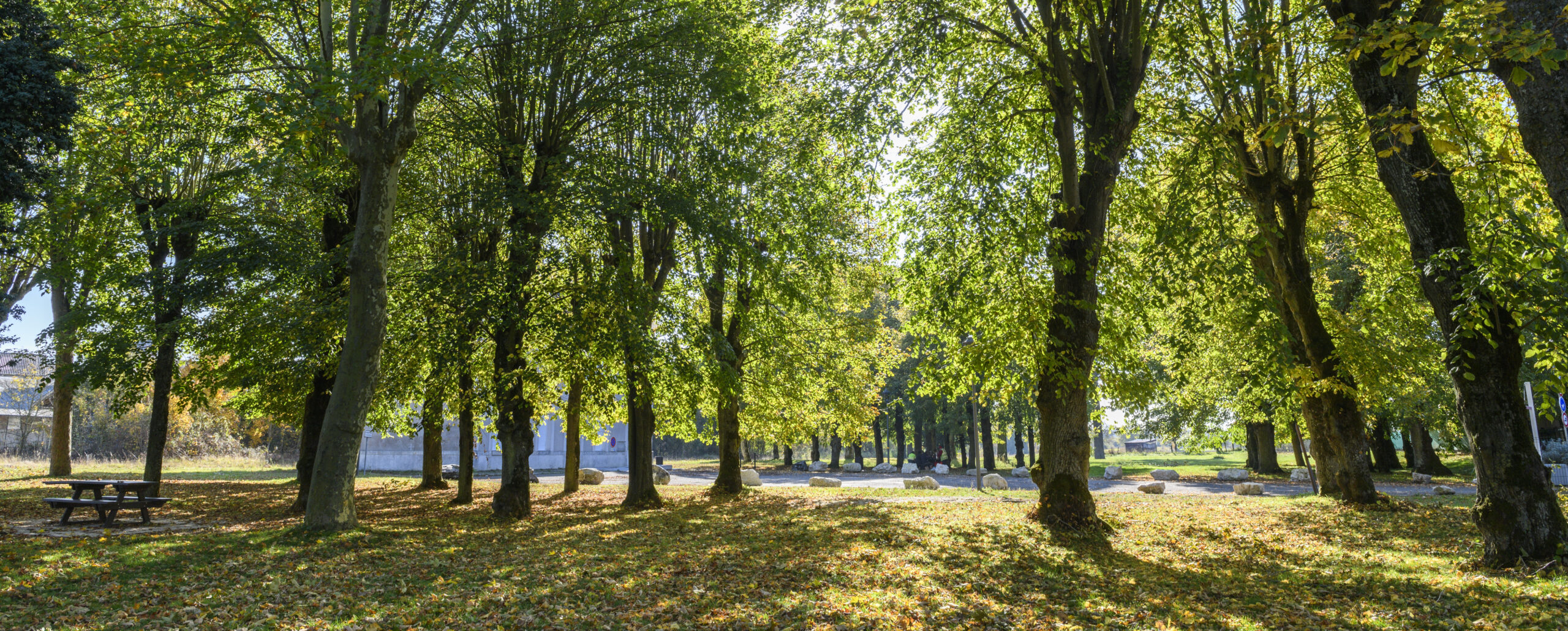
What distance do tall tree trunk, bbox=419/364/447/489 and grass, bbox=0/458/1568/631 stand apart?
2.44 m

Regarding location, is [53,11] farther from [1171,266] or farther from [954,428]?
[954,428]

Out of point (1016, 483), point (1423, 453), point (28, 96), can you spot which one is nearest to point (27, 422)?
point (28, 96)

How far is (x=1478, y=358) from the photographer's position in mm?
7734

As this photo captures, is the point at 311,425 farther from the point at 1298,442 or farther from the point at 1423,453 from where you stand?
the point at 1423,453

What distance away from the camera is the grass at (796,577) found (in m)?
6.24

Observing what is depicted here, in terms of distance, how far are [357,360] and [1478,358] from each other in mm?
12937

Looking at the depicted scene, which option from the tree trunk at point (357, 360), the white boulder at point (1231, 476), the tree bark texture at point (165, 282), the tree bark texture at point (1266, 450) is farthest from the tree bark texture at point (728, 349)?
the tree bark texture at point (1266, 450)

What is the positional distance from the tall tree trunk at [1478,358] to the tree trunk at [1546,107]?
1.85m

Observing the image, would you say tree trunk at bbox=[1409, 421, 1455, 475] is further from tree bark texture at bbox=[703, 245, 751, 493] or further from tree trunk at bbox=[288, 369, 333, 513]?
tree trunk at bbox=[288, 369, 333, 513]

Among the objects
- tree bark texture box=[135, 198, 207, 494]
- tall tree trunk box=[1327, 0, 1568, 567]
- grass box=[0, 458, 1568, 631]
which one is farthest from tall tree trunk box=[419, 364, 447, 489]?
tall tree trunk box=[1327, 0, 1568, 567]

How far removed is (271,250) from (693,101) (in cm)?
816

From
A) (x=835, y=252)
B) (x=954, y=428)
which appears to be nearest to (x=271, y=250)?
(x=835, y=252)

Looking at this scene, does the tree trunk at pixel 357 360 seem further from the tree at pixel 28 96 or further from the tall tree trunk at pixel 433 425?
the tree at pixel 28 96

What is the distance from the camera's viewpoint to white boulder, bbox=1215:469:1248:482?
32.1 m
